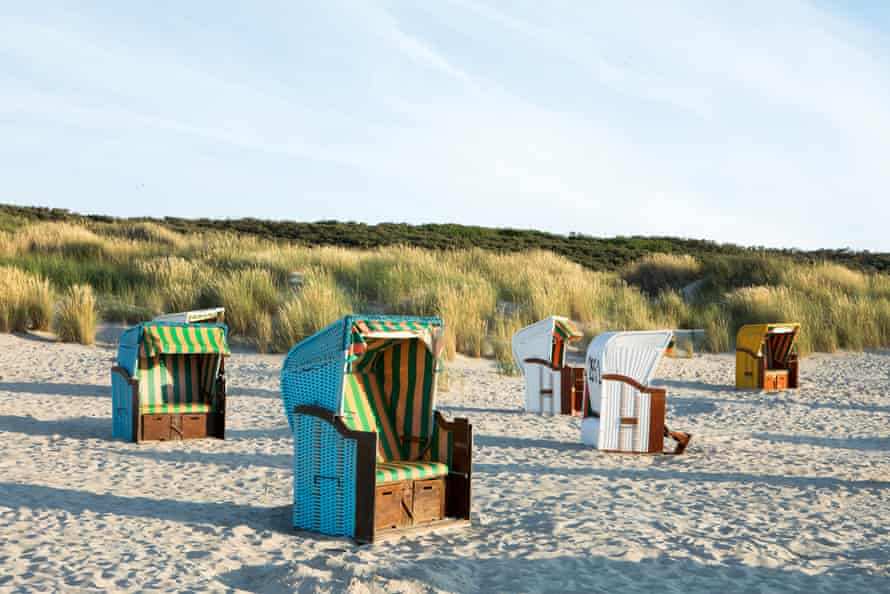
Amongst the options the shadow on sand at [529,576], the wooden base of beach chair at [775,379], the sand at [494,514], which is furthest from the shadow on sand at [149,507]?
the wooden base of beach chair at [775,379]

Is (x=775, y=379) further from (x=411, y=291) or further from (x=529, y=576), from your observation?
(x=529, y=576)

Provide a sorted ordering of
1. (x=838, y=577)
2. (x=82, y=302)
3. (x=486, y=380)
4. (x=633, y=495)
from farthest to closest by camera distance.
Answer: (x=82, y=302)
(x=486, y=380)
(x=633, y=495)
(x=838, y=577)

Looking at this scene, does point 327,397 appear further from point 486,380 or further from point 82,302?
point 82,302

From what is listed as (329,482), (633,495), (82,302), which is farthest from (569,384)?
(82,302)

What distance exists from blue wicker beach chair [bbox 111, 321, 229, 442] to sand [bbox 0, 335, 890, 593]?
10.3 inches

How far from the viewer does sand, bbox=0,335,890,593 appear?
4.80 m

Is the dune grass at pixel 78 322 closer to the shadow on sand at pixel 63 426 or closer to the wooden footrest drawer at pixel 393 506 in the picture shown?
the shadow on sand at pixel 63 426

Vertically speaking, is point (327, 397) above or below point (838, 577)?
above

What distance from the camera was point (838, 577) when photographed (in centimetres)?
493

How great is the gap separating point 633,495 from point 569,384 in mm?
4679

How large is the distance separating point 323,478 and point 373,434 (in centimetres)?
56

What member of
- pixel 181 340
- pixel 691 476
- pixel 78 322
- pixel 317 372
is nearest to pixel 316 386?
pixel 317 372

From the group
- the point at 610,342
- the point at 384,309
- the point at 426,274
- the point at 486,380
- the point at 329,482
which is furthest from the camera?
the point at 426,274

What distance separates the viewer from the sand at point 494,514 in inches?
189
